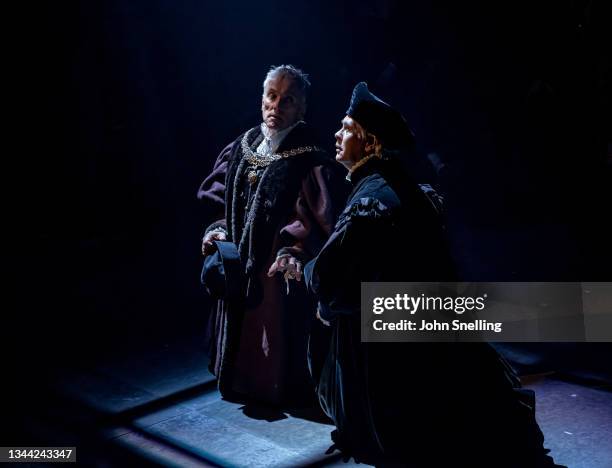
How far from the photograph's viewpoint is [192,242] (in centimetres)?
734

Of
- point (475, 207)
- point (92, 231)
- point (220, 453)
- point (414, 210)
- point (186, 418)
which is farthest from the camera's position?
point (475, 207)

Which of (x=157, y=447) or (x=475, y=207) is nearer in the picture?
(x=157, y=447)

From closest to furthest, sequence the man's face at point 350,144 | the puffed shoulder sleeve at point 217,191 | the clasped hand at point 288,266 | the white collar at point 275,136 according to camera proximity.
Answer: the man's face at point 350,144
the clasped hand at point 288,266
the white collar at point 275,136
the puffed shoulder sleeve at point 217,191

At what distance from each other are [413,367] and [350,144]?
3.49 feet

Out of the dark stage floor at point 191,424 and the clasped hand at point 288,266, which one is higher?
the clasped hand at point 288,266

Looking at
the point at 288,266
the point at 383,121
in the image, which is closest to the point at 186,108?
the point at 288,266

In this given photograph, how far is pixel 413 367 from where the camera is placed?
3344 millimetres

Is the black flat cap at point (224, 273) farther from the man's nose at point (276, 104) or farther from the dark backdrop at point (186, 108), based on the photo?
the dark backdrop at point (186, 108)

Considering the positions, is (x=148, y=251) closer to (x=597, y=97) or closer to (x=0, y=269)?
(x=0, y=269)

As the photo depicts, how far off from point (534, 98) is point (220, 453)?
569 centimetres

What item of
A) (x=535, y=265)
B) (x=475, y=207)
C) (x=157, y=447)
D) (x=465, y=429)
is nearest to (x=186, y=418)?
(x=157, y=447)

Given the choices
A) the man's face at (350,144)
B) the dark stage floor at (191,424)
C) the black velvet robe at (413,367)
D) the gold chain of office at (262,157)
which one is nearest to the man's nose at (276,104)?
the gold chain of office at (262,157)

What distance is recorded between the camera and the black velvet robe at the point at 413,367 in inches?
129

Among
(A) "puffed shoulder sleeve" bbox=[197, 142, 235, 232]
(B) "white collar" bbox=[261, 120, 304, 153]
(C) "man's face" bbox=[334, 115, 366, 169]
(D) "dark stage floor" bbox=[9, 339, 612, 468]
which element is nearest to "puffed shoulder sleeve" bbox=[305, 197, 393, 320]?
(C) "man's face" bbox=[334, 115, 366, 169]
